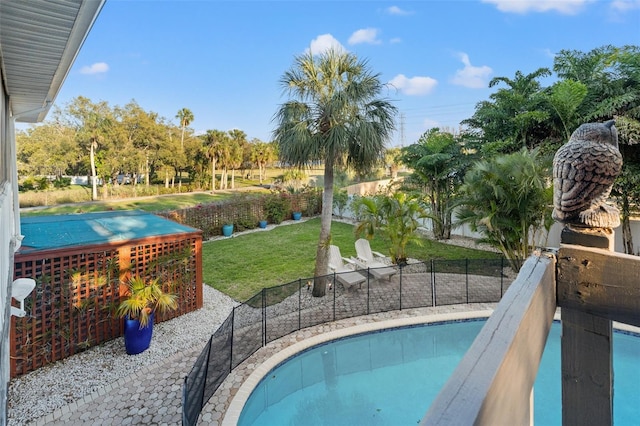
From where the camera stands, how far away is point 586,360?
150 cm

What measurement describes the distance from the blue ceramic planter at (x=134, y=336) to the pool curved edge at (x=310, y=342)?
2.26 m

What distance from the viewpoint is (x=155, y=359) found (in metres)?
6.03

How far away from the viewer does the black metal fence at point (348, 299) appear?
5.89 meters

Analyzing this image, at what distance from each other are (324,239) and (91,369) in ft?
17.3

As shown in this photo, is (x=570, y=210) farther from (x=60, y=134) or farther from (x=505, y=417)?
(x=60, y=134)

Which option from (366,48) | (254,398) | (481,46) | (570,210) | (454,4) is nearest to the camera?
(570,210)

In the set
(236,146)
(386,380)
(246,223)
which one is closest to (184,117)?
(236,146)

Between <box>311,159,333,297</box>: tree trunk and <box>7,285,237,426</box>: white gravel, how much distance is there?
8.18ft

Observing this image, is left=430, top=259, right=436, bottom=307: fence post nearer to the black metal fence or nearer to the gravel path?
the black metal fence

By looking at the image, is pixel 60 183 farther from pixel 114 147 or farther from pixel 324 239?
pixel 324 239

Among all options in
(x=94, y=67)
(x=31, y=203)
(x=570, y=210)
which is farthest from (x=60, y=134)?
(x=570, y=210)

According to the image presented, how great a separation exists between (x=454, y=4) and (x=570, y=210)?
45.6ft

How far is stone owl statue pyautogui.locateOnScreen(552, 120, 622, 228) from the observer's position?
144 centimetres

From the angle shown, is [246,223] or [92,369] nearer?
[92,369]
